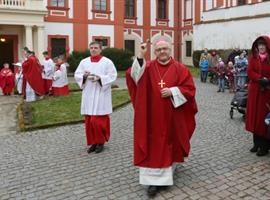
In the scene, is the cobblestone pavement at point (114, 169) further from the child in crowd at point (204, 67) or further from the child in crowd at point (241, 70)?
the child in crowd at point (204, 67)

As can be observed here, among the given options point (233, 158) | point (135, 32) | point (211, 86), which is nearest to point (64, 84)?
point (211, 86)

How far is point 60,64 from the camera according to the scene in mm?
16406

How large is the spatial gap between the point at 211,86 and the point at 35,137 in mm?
11922

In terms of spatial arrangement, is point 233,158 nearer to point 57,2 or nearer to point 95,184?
point 95,184

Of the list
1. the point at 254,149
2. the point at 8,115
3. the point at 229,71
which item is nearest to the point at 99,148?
the point at 254,149

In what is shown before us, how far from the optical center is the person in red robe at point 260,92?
662cm

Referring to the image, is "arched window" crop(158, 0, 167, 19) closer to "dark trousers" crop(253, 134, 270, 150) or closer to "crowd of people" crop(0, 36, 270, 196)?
"crowd of people" crop(0, 36, 270, 196)

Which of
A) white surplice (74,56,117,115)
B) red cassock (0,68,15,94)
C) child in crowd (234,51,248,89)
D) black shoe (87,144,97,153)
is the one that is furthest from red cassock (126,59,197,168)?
red cassock (0,68,15,94)

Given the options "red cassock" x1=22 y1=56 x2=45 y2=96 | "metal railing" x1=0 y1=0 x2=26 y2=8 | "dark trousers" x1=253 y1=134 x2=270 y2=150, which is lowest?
"dark trousers" x1=253 y1=134 x2=270 y2=150

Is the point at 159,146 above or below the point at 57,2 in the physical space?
below

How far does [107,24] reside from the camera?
98.4 feet

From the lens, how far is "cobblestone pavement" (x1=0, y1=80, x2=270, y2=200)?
5.23 m

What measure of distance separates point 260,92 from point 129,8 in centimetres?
2917

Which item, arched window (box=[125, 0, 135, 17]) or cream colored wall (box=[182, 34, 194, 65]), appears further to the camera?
cream colored wall (box=[182, 34, 194, 65])
